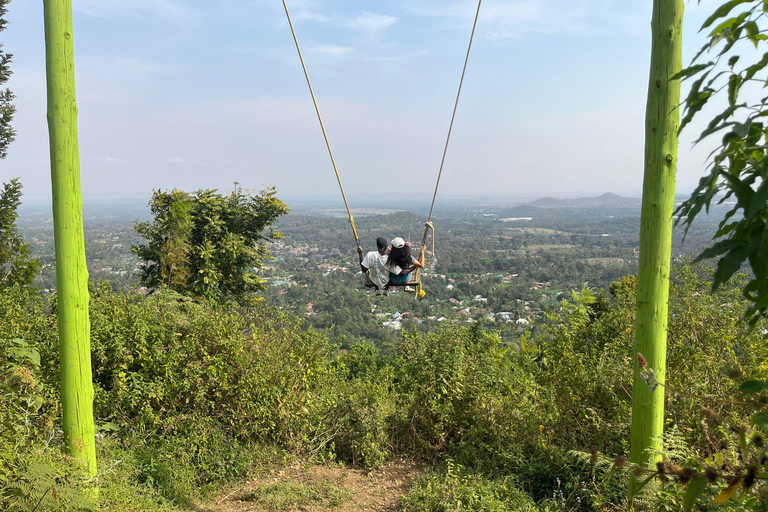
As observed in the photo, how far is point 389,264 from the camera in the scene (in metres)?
5.44

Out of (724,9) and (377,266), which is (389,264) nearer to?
(377,266)

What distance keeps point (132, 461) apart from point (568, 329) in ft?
15.5

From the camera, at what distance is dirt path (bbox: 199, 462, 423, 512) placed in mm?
4293

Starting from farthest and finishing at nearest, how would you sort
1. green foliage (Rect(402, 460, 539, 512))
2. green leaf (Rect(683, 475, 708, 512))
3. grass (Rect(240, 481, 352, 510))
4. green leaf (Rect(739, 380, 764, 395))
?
grass (Rect(240, 481, 352, 510)), green foliage (Rect(402, 460, 539, 512)), green leaf (Rect(739, 380, 764, 395)), green leaf (Rect(683, 475, 708, 512))

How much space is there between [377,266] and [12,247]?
7.13 meters

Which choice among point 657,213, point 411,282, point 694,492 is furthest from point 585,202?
point 694,492

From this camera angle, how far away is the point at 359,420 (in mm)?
5527

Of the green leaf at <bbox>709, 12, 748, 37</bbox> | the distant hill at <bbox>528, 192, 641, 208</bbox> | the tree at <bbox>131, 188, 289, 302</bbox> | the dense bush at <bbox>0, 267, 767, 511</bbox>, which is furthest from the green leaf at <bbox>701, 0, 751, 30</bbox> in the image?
the distant hill at <bbox>528, 192, 641, 208</bbox>

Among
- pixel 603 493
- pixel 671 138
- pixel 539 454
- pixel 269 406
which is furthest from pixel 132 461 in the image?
pixel 671 138

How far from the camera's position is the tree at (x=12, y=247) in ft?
26.8

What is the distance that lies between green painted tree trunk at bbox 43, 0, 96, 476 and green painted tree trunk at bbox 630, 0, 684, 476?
3.78m

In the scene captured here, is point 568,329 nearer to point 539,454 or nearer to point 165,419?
point 539,454

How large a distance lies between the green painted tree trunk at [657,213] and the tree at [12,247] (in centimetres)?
944

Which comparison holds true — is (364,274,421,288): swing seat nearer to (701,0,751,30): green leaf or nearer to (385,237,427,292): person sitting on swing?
(385,237,427,292): person sitting on swing
